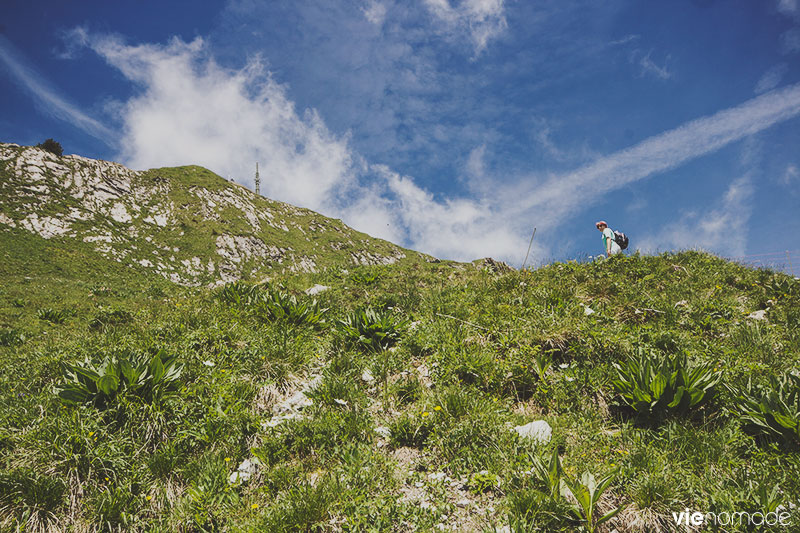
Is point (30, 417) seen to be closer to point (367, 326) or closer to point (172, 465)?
point (172, 465)

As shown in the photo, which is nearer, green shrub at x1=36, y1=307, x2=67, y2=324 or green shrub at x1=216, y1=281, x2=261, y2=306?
green shrub at x1=216, y1=281, x2=261, y2=306

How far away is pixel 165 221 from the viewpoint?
4250 cm

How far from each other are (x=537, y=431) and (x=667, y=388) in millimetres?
1811

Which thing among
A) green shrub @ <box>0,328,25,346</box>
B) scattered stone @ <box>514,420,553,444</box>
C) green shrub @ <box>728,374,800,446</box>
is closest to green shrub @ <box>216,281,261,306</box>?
green shrub @ <box>0,328,25,346</box>

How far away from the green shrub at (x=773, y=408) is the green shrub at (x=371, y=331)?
521cm

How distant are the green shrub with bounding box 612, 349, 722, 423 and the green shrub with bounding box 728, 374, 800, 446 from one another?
12.9 inches

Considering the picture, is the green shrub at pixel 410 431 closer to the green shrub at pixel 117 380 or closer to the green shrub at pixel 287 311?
the green shrub at pixel 117 380

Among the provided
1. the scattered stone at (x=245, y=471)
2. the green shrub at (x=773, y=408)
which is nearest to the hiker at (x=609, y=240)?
the green shrub at (x=773, y=408)

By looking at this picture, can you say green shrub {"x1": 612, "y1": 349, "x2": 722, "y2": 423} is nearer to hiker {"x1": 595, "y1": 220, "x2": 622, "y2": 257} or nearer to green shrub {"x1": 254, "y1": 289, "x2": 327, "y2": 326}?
green shrub {"x1": 254, "y1": 289, "x2": 327, "y2": 326}

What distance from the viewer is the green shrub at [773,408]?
3734 millimetres

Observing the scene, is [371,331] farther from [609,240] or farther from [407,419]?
[609,240]

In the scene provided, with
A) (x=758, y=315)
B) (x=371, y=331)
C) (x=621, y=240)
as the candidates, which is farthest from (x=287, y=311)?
(x=621, y=240)

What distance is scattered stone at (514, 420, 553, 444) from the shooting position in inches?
167

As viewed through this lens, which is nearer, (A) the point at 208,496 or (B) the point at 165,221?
(A) the point at 208,496
